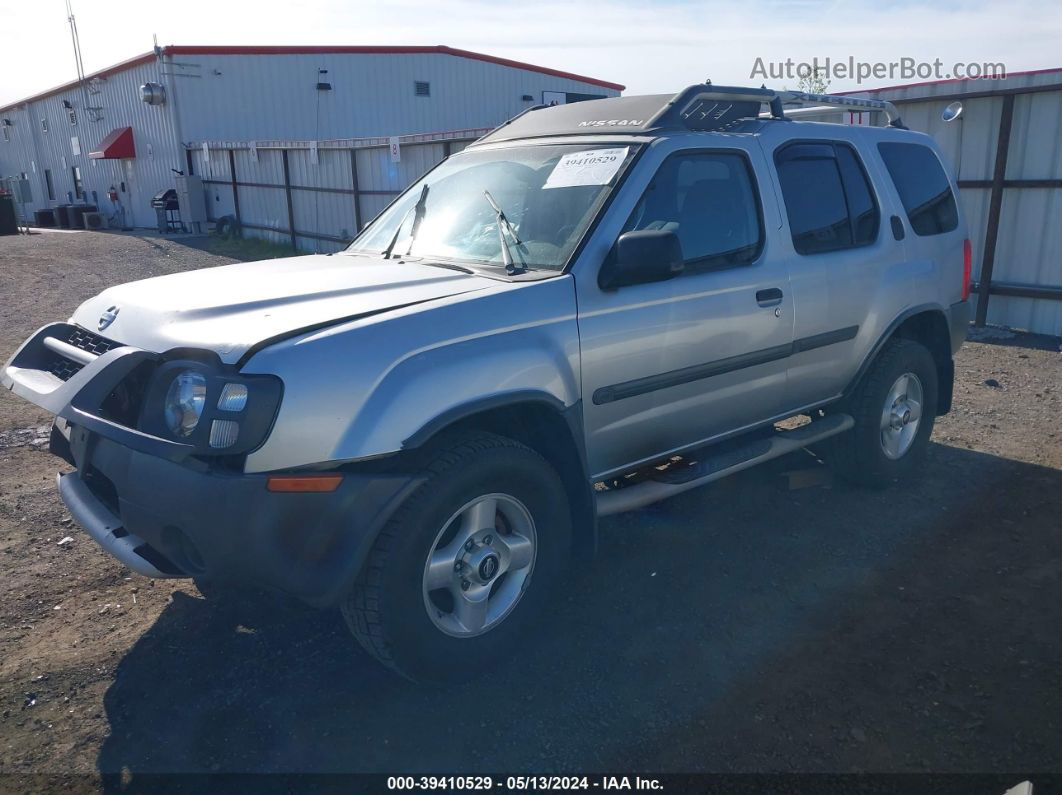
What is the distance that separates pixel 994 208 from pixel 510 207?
7.75 metres

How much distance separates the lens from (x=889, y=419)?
509 centimetres

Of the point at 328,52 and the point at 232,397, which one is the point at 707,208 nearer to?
the point at 232,397

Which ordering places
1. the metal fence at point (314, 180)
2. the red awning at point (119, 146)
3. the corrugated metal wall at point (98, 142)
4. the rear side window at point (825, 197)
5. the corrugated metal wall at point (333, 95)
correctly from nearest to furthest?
the rear side window at point (825, 197)
the metal fence at point (314, 180)
the corrugated metal wall at point (333, 95)
the corrugated metal wall at point (98, 142)
the red awning at point (119, 146)

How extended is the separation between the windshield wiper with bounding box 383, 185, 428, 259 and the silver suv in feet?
0.07

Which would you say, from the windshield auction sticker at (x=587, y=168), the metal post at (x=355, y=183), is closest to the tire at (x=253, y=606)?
the windshield auction sticker at (x=587, y=168)

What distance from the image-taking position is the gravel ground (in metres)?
2.89

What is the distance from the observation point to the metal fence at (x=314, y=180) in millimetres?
14633

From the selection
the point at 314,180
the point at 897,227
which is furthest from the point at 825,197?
the point at 314,180

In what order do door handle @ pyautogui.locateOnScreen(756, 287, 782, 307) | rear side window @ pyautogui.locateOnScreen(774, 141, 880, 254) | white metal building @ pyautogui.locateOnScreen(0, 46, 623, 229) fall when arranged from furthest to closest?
white metal building @ pyautogui.locateOnScreen(0, 46, 623, 229)
rear side window @ pyautogui.locateOnScreen(774, 141, 880, 254)
door handle @ pyautogui.locateOnScreen(756, 287, 782, 307)

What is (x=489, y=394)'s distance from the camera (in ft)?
10.0

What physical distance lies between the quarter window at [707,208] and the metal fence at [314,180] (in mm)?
8357

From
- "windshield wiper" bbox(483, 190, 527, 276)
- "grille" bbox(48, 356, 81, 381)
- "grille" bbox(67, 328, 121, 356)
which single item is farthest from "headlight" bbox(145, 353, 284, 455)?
"windshield wiper" bbox(483, 190, 527, 276)

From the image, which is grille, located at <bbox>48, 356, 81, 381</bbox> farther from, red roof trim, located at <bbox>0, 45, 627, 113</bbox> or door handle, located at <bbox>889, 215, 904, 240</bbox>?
red roof trim, located at <bbox>0, 45, 627, 113</bbox>

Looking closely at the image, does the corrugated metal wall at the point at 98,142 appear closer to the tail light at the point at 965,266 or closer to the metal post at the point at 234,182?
the metal post at the point at 234,182
